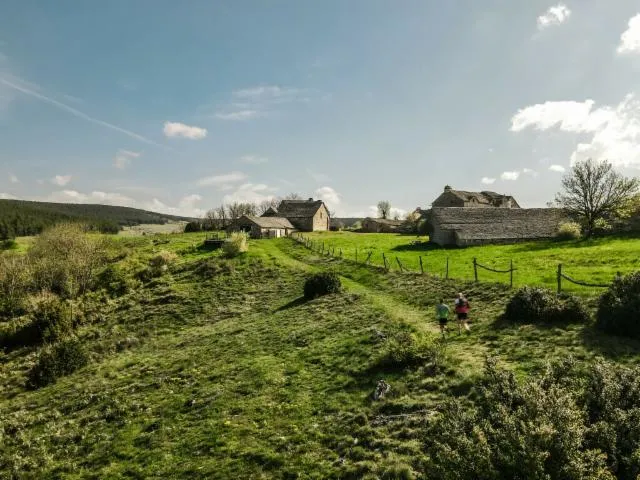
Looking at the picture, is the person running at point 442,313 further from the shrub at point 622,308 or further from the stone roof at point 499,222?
the stone roof at point 499,222

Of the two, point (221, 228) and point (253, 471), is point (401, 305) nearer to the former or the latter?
point (253, 471)

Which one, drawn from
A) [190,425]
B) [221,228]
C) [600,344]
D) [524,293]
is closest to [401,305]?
[524,293]

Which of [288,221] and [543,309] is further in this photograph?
[288,221]

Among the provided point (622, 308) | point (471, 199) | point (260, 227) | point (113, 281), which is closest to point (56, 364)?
point (113, 281)

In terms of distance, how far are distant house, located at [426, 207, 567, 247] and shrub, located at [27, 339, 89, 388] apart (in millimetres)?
42739

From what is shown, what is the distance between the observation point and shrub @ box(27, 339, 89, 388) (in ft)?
85.9

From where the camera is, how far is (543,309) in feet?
64.6

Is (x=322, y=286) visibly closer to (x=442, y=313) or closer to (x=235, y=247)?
(x=442, y=313)

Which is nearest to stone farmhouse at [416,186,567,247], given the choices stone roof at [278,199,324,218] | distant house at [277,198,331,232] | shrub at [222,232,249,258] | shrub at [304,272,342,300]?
shrub at [304,272,342,300]

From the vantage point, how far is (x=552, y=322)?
19188 millimetres

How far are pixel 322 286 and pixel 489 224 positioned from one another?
110ft

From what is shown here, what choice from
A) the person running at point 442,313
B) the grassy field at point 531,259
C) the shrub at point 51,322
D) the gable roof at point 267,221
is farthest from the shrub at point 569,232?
the shrub at point 51,322

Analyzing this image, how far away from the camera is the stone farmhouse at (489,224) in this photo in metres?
54.7

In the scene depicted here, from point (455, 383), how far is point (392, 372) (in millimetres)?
3085
